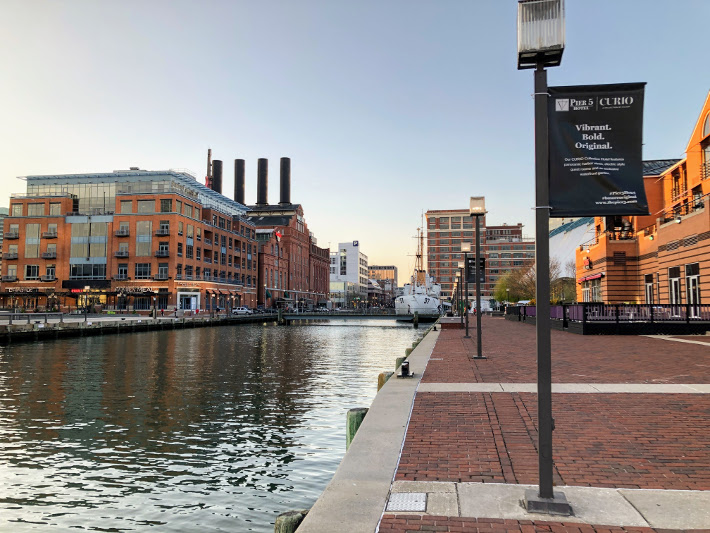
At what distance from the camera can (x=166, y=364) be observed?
2677 centimetres

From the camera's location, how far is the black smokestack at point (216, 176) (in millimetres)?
131375

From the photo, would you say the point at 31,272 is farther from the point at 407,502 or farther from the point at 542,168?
the point at 542,168

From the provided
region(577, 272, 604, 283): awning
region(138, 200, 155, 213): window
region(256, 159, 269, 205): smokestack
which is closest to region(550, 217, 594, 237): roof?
region(577, 272, 604, 283): awning

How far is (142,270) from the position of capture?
83.4 meters

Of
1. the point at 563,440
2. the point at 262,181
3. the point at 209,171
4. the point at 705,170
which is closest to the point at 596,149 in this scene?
the point at 563,440

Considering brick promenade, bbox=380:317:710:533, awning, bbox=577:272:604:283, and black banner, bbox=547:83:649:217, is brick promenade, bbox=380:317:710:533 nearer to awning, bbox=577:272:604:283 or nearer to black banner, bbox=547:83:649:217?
black banner, bbox=547:83:649:217

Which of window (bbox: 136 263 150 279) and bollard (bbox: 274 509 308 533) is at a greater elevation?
window (bbox: 136 263 150 279)

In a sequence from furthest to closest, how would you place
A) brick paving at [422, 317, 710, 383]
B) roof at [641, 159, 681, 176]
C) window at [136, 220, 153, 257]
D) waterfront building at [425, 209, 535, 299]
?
waterfront building at [425, 209, 535, 299]
window at [136, 220, 153, 257]
roof at [641, 159, 681, 176]
brick paving at [422, 317, 710, 383]

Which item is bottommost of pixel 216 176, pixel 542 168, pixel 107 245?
pixel 542 168

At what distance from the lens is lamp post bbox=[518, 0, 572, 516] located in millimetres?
4930

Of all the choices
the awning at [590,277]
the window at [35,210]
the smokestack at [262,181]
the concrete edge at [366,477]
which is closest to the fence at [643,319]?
the awning at [590,277]

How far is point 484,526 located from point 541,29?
4614 millimetres

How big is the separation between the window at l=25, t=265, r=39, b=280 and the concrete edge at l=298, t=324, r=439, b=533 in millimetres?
92485

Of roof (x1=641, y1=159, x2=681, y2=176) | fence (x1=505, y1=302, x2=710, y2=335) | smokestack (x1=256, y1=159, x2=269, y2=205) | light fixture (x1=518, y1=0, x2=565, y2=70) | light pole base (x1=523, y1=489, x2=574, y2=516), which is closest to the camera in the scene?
light pole base (x1=523, y1=489, x2=574, y2=516)
